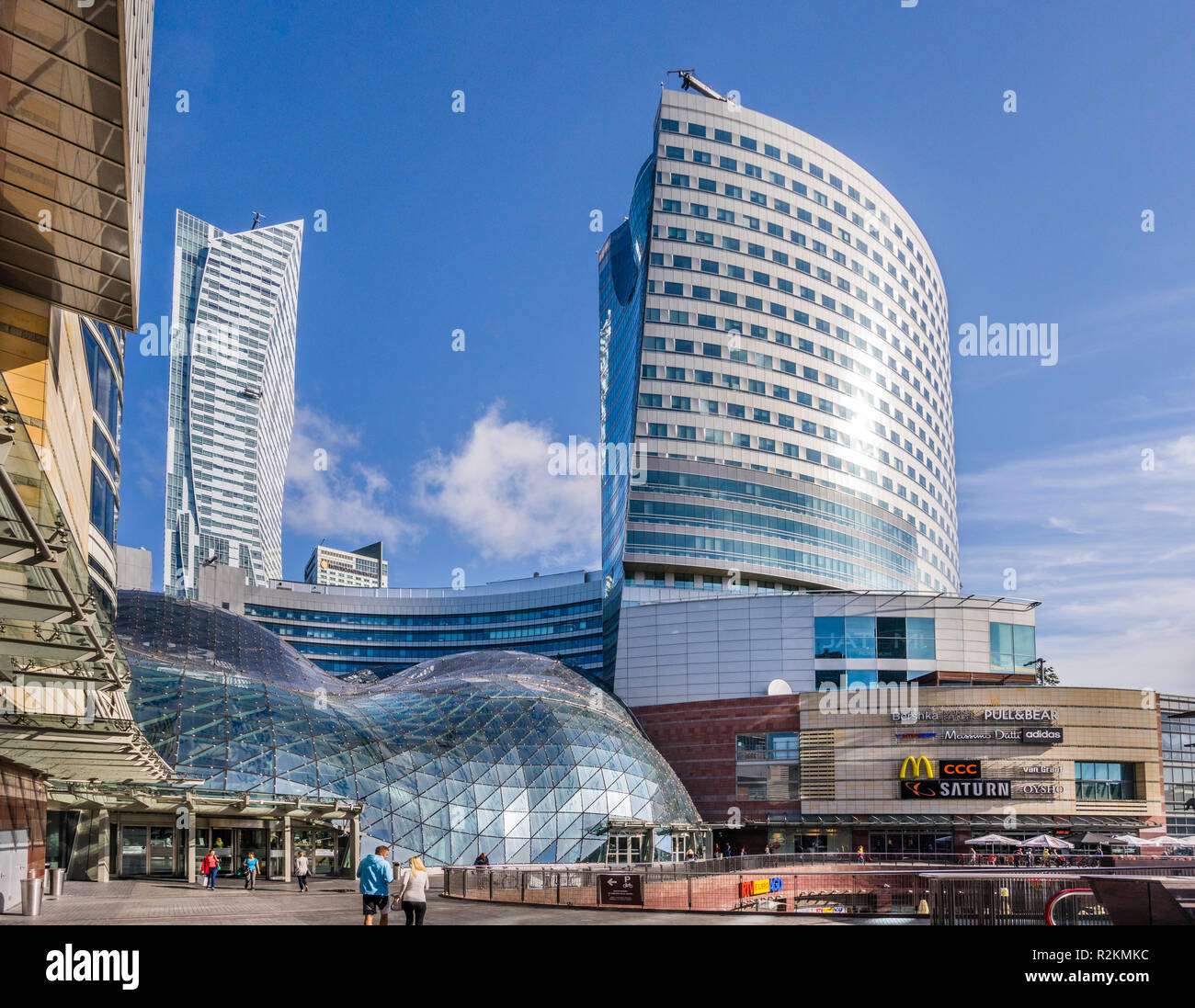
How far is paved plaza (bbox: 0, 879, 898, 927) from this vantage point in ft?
75.9

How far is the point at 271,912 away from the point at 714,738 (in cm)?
6178

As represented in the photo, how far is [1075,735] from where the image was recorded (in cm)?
7562

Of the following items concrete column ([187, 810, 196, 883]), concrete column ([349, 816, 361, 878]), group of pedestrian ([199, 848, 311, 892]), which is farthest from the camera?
concrete column ([349, 816, 361, 878])

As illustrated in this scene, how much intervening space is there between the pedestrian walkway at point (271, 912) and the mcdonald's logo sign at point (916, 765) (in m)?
51.6

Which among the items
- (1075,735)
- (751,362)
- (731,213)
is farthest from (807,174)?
(1075,735)

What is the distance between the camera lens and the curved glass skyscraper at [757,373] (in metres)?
108

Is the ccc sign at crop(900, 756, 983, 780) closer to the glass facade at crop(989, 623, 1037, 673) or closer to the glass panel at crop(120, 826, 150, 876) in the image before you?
the glass facade at crop(989, 623, 1037, 673)

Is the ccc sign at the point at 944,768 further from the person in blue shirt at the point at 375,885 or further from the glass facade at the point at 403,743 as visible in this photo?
the person in blue shirt at the point at 375,885

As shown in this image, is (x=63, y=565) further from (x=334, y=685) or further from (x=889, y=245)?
(x=889, y=245)

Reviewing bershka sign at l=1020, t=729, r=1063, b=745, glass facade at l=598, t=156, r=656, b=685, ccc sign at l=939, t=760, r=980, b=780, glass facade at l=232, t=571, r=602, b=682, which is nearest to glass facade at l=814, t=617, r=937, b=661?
ccc sign at l=939, t=760, r=980, b=780

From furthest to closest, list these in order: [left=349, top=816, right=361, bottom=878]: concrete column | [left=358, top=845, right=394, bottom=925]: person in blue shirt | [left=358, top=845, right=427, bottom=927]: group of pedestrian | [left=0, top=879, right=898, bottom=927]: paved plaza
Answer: [left=349, top=816, right=361, bottom=878]: concrete column < [left=0, top=879, right=898, bottom=927]: paved plaza < [left=358, top=845, right=394, bottom=925]: person in blue shirt < [left=358, top=845, right=427, bottom=927]: group of pedestrian

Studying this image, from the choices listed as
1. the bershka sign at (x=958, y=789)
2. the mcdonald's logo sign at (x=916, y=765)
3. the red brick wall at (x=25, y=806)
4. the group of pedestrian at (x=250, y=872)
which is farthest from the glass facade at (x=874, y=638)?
the red brick wall at (x=25, y=806)

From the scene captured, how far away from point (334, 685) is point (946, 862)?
38.4 metres

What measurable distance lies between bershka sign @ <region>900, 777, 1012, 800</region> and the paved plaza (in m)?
52.0
